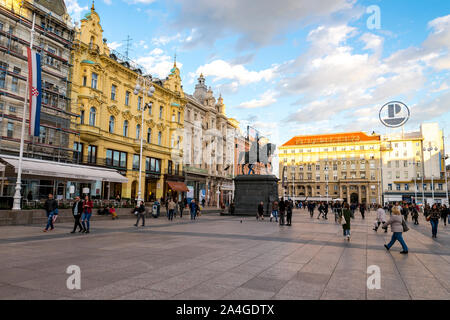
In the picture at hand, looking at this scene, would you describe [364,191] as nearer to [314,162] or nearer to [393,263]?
[314,162]

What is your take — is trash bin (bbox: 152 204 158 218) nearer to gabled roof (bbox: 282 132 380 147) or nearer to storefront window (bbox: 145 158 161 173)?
storefront window (bbox: 145 158 161 173)

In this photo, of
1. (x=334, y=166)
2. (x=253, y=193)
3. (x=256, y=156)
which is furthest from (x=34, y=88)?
(x=334, y=166)

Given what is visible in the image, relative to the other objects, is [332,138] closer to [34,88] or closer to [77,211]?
[34,88]

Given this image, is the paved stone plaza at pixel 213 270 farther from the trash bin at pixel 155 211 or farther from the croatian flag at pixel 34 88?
the trash bin at pixel 155 211

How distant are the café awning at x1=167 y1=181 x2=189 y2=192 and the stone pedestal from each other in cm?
1343

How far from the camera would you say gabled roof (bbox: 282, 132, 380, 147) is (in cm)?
Answer: 9735

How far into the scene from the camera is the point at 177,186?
43875mm

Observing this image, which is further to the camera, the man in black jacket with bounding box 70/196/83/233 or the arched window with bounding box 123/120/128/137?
the arched window with bounding box 123/120/128/137

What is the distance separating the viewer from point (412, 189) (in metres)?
84.4

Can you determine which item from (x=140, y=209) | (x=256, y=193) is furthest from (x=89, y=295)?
(x=256, y=193)

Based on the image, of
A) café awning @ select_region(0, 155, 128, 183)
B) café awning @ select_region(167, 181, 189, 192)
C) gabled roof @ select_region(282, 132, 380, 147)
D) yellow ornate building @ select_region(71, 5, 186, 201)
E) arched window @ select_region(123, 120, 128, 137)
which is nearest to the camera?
café awning @ select_region(0, 155, 128, 183)

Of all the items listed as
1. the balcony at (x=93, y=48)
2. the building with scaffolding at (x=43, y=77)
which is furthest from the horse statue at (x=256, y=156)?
the balcony at (x=93, y=48)

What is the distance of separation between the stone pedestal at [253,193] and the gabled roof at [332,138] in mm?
75731

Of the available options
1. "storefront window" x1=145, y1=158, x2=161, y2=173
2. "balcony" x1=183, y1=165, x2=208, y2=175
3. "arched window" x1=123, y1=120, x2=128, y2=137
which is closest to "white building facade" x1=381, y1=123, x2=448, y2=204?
"balcony" x1=183, y1=165, x2=208, y2=175
